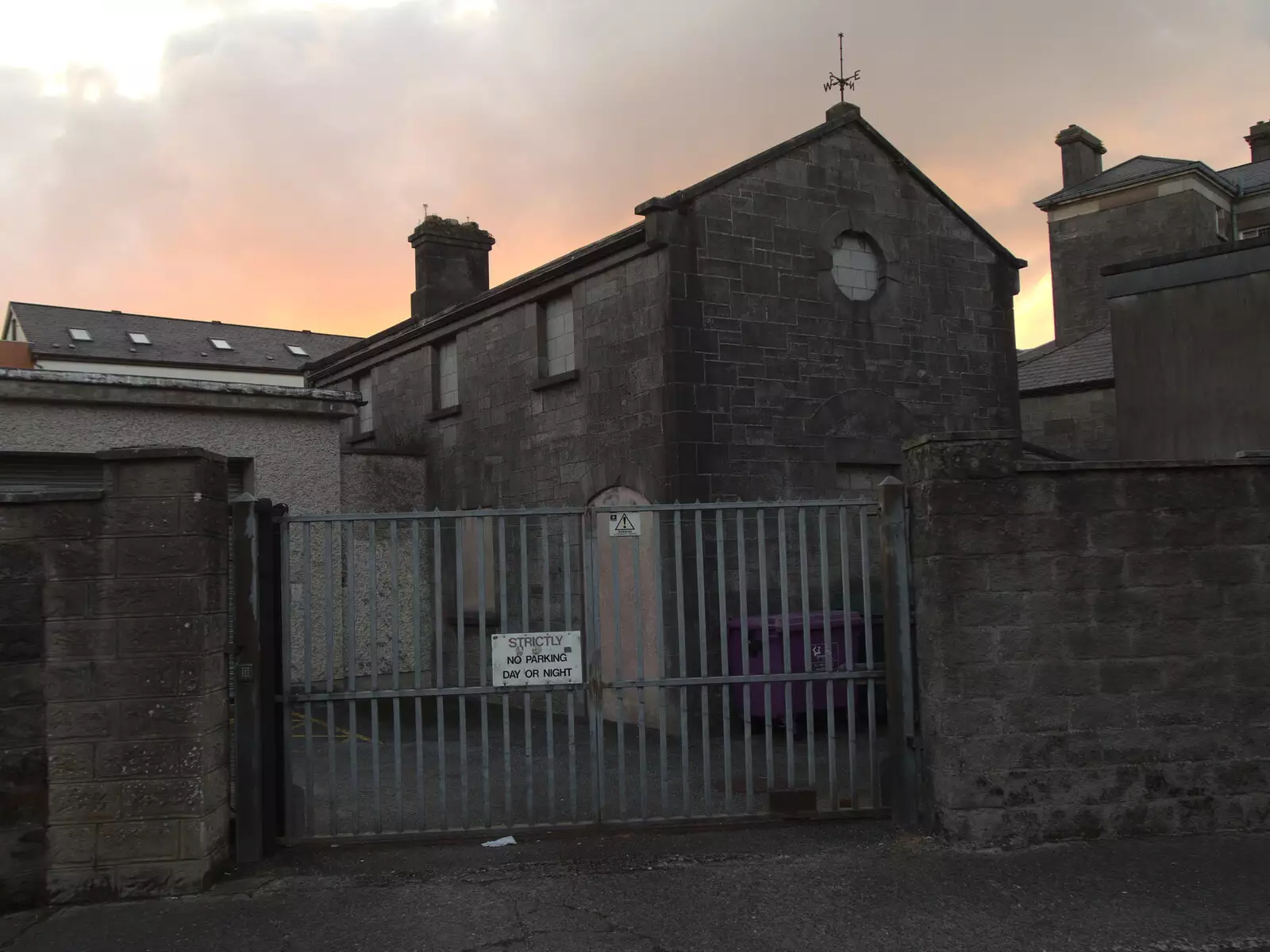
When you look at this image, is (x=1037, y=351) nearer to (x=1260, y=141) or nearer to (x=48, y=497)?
(x=1260, y=141)

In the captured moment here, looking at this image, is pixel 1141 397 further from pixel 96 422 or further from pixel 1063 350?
pixel 96 422

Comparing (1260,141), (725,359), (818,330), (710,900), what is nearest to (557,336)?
(725,359)

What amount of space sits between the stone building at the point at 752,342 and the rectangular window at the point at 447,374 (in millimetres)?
462

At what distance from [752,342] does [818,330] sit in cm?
94

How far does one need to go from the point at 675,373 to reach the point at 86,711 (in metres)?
6.97

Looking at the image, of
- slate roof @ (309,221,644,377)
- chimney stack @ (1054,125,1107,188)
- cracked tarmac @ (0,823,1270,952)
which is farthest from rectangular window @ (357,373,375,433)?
chimney stack @ (1054,125,1107,188)

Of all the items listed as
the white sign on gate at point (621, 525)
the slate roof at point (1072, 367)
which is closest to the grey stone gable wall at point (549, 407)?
the white sign on gate at point (621, 525)

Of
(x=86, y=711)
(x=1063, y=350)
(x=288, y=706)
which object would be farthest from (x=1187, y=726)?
(x=1063, y=350)

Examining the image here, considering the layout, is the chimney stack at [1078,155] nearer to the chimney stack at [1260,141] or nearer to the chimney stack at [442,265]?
the chimney stack at [1260,141]

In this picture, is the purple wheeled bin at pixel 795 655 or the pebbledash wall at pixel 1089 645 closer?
the pebbledash wall at pixel 1089 645

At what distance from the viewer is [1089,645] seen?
6141 mm

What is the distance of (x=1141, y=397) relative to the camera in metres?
12.5

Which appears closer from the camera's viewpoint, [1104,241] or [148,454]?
[148,454]

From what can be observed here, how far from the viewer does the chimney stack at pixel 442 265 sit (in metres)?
17.3
